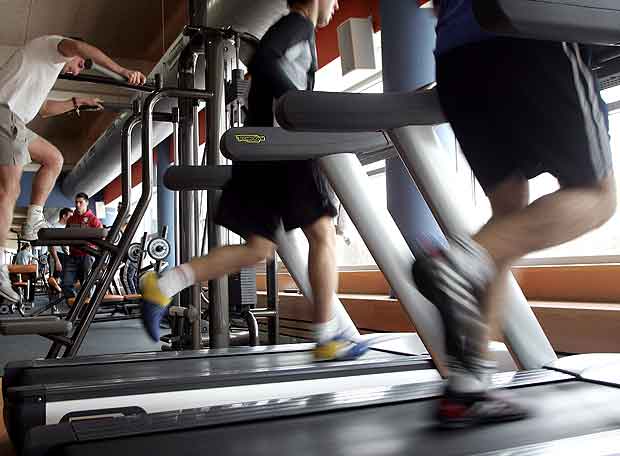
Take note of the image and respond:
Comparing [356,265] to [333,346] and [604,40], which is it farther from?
[604,40]

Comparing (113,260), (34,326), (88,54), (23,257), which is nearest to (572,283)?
(113,260)

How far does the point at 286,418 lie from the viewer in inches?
53.3

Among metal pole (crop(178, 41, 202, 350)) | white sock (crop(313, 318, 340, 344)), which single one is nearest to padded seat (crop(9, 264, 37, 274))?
metal pole (crop(178, 41, 202, 350))

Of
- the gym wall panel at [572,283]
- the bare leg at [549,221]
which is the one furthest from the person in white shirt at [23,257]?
the bare leg at [549,221]

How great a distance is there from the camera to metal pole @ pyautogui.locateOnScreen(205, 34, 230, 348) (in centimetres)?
304

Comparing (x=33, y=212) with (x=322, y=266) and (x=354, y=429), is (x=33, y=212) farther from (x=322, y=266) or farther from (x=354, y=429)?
(x=354, y=429)

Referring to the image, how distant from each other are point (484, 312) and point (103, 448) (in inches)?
26.4

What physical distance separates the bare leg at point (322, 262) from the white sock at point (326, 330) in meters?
0.07

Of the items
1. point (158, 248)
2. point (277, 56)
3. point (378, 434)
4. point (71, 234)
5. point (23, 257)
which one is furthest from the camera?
point (23, 257)

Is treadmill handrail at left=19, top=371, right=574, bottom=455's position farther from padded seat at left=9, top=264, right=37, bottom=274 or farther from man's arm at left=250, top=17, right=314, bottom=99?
padded seat at left=9, top=264, right=37, bottom=274

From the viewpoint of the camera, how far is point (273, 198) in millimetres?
2258

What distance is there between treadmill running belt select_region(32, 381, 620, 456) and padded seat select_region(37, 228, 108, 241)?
183cm

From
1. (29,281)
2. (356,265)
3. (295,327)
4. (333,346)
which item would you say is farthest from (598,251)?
(29,281)

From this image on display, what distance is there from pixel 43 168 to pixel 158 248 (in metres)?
2.11
